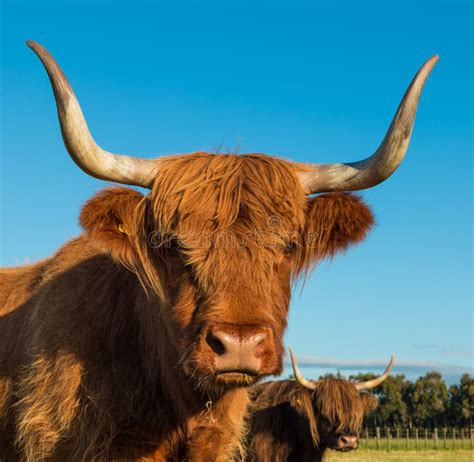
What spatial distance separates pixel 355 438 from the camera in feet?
37.9

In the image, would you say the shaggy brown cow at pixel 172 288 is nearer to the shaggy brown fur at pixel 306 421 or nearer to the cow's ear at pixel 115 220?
the cow's ear at pixel 115 220

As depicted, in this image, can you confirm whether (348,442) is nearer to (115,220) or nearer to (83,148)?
(115,220)

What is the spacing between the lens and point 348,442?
38.0 ft

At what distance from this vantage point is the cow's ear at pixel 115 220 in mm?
4332

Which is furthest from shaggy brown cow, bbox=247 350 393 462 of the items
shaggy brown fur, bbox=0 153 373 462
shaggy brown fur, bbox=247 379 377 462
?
shaggy brown fur, bbox=0 153 373 462

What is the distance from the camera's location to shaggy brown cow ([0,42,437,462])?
399cm

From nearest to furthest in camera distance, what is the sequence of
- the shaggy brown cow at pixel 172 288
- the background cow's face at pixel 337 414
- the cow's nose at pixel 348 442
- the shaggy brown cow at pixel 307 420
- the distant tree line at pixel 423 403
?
the shaggy brown cow at pixel 172 288 → the cow's nose at pixel 348 442 → the background cow's face at pixel 337 414 → the shaggy brown cow at pixel 307 420 → the distant tree line at pixel 423 403

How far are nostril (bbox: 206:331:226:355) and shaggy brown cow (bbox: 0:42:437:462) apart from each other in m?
0.02

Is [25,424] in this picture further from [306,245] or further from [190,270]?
[306,245]

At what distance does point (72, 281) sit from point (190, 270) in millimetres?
1382

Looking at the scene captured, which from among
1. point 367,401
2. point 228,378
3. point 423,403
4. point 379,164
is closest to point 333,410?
point 367,401

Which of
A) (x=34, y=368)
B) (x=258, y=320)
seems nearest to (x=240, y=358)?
(x=258, y=320)

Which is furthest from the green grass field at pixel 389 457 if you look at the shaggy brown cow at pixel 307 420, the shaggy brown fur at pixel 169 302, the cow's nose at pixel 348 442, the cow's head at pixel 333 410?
the shaggy brown fur at pixel 169 302

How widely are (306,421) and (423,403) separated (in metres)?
77.4
